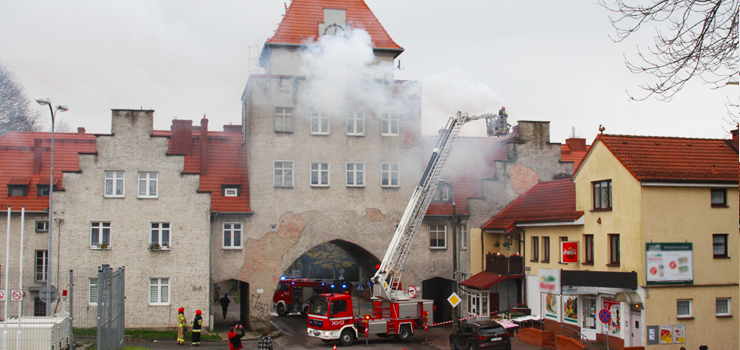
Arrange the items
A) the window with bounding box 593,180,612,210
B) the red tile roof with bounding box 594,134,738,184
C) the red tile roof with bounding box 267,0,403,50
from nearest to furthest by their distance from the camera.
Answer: the red tile roof with bounding box 594,134,738,184, the window with bounding box 593,180,612,210, the red tile roof with bounding box 267,0,403,50

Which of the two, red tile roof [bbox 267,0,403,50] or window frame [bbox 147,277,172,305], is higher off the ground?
red tile roof [bbox 267,0,403,50]

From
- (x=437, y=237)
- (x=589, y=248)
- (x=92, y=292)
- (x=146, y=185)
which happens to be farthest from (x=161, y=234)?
(x=589, y=248)

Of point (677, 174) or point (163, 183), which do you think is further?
point (163, 183)

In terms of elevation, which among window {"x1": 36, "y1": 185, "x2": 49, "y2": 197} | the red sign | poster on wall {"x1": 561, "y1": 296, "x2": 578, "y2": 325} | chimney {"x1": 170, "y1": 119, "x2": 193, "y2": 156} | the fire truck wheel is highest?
chimney {"x1": 170, "y1": 119, "x2": 193, "y2": 156}

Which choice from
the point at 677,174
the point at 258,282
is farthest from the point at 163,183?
the point at 677,174

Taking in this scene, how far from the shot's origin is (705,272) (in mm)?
28062

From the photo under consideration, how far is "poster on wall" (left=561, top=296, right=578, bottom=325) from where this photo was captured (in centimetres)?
3147

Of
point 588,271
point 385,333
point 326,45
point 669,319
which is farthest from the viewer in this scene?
point 326,45

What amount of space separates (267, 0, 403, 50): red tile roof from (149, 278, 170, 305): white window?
48.7 ft

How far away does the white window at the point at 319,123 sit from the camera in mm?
39031

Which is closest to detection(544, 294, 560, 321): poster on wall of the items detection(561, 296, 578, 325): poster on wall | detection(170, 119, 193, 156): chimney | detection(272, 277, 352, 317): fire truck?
detection(561, 296, 578, 325): poster on wall

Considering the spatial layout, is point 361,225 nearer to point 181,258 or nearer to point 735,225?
point 181,258

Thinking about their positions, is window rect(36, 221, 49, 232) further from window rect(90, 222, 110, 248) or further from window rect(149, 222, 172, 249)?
window rect(149, 222, 172, 249)

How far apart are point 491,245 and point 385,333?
31.6 feet
